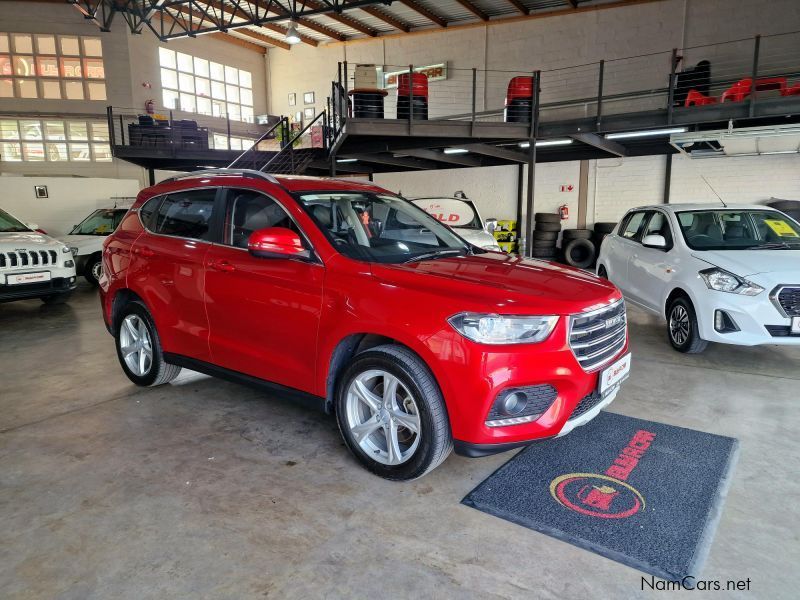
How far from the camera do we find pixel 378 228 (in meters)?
3.35

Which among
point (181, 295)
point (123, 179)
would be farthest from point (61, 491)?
point (123, 179)

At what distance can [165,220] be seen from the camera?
3.81 m

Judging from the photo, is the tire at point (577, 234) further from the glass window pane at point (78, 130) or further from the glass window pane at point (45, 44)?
the glass window pane at point (45, 44)

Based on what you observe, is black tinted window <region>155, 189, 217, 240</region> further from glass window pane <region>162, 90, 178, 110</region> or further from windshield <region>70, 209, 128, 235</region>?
glass window pane <region>162, 90, 178, 110</region>

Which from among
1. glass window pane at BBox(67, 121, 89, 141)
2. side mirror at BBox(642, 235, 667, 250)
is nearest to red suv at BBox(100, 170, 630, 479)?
side mirror at BBox(642, 235, 667, 250)

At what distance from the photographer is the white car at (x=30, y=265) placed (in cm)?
665

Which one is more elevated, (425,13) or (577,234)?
(425,13)

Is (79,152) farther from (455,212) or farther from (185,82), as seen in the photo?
(455,212)

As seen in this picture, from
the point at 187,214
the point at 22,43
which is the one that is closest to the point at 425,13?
the point at 22,43

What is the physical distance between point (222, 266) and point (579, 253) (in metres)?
11.2

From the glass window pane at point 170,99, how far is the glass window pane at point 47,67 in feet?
10.5

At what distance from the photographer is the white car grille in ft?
21.6

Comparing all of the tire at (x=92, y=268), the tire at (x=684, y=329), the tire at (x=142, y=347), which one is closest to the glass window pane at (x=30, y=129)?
the tire at (x=92, y=268)

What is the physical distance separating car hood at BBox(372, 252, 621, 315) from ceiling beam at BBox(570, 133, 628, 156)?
8.36 meters
